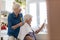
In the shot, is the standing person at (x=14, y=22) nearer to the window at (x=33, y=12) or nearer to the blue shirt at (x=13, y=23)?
the blue shirt at (x=13, y=23)

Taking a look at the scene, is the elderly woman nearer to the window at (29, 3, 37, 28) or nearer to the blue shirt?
the blue shirt

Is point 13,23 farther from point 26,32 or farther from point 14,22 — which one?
point 26,32

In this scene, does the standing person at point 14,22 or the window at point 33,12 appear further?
the window at point 33,12

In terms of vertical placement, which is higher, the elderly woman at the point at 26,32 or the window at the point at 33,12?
the window at the point at 33,12

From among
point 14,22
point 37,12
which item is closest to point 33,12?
point 37,12

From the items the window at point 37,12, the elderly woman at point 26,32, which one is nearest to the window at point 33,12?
the window at point 37,12

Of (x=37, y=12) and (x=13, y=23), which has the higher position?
(x=37, y=12)

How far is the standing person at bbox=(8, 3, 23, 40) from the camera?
7.55 ft

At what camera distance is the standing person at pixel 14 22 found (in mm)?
2301

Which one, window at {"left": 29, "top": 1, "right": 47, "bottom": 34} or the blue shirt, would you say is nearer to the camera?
the blue shirt

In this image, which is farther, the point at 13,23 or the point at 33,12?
the point at 33,12

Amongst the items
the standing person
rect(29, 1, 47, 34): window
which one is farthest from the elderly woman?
rect(29, 1, 47, 34): window

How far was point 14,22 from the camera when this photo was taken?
7.72 ft

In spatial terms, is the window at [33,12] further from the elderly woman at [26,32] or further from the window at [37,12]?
the elderly woman at [26,32]
